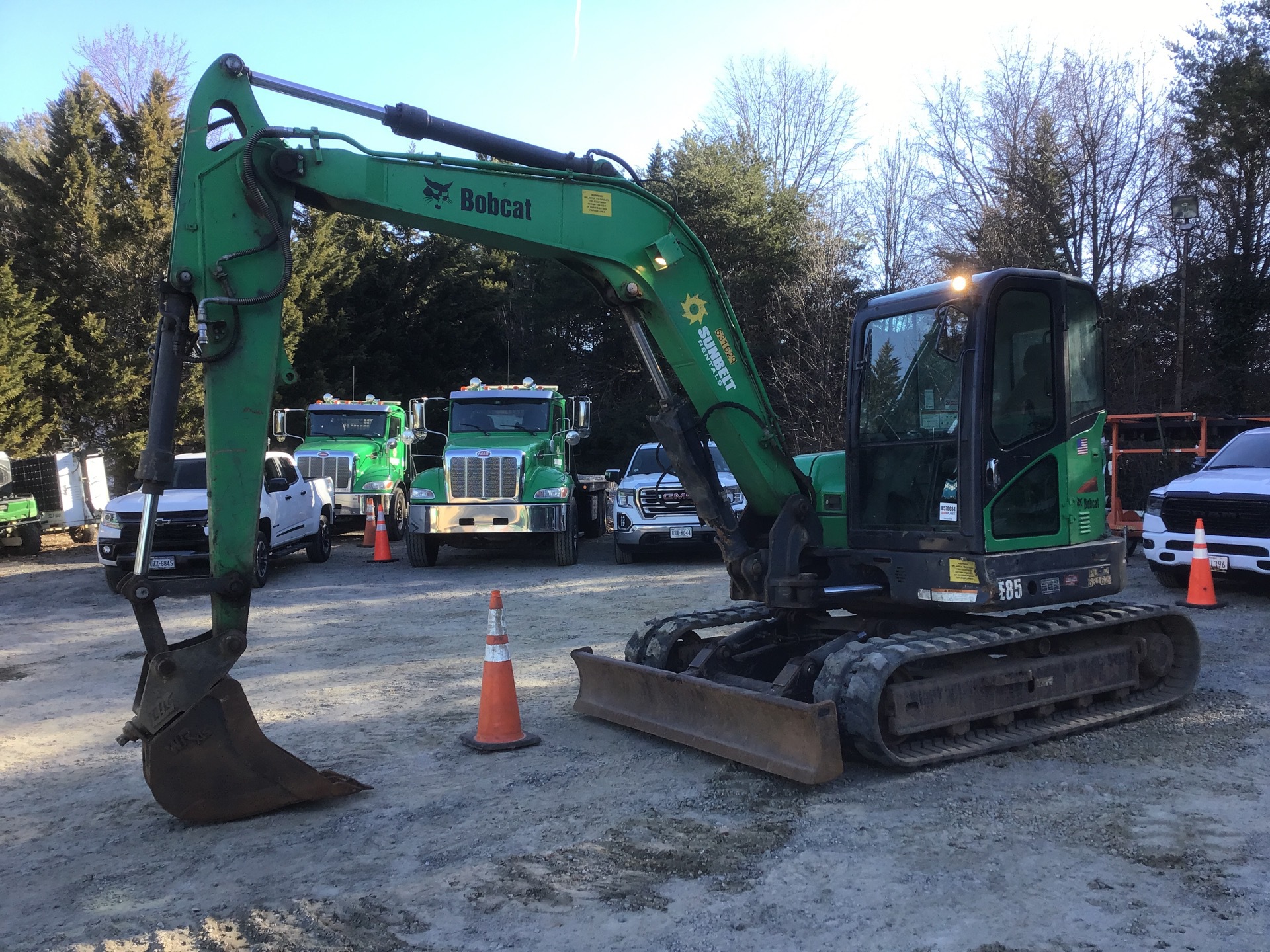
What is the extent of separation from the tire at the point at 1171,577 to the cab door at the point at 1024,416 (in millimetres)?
6711

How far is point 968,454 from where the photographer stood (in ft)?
20.2

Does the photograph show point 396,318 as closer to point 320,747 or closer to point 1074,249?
point 1074,249

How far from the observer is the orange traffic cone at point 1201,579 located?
1103 cm

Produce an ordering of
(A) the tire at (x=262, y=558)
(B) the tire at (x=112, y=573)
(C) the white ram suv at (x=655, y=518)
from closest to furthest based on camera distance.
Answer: (B) the tire at (x=112, y=573) → (A) the tire at (x=262, y=558) → (C) the white ram suv at (x=655, y=518)

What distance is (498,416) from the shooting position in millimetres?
17594

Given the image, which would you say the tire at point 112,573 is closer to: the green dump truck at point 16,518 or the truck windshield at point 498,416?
the truck windshield at point 498,416

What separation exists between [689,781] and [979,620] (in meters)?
2.24

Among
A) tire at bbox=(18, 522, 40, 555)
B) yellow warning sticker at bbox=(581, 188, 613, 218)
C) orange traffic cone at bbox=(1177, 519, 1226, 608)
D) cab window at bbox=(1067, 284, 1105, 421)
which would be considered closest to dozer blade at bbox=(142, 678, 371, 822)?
yellow warning sticker at bbox=(581, 188, 613, 218)

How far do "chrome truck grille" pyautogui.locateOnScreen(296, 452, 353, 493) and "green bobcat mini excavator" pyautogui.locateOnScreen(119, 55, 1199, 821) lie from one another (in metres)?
14.7

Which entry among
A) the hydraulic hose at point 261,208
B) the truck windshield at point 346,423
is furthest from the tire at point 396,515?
the hydraulic hose at point 261,208

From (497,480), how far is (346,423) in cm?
701

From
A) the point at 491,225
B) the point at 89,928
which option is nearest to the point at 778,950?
the point at 89,928

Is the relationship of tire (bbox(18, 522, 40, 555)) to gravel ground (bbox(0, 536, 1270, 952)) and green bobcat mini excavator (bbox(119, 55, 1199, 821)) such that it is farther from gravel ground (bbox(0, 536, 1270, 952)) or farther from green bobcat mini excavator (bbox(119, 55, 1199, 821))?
green bobcat mini excavator (bbox(119, 55, 1199, 821))

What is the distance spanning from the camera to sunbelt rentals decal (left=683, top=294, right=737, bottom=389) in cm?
637
